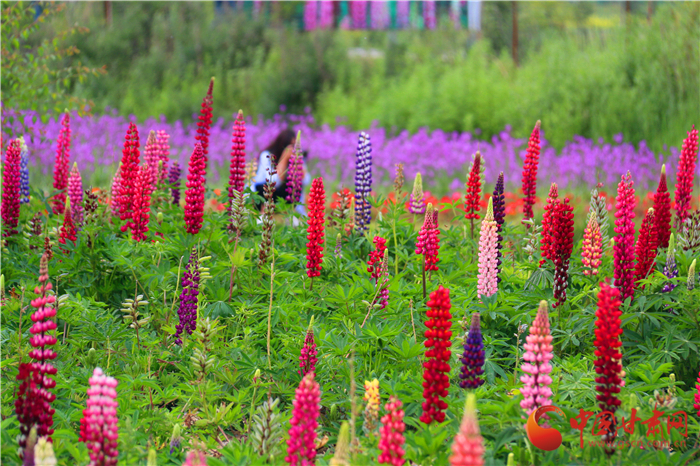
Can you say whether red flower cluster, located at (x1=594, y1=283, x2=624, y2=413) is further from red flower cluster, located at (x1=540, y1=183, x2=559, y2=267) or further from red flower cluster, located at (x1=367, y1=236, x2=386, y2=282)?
red flower cluster, located at (x1=367, y1=236, x2=386, y2=282)

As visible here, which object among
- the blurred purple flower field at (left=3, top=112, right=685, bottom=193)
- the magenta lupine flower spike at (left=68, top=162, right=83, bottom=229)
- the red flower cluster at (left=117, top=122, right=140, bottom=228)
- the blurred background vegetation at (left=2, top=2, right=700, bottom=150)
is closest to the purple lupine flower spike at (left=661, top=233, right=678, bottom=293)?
the red flower cluster at (left=117, top=122, right=140, bottom=228)

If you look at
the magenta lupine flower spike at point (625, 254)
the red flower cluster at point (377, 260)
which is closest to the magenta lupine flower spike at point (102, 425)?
the red flower cluster at point (377, 260)

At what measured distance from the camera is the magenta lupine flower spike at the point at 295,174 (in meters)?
5.30

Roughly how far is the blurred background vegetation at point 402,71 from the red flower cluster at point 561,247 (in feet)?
31.8

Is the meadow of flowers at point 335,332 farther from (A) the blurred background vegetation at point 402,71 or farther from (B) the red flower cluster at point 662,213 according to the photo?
(A) the blurred background vegetation at point 402,71

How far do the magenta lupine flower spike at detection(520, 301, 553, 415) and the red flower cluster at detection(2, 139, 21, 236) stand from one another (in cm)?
413

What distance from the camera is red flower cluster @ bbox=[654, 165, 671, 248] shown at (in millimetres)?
4500

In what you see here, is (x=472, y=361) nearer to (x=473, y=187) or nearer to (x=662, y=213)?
(x=473, y=187)

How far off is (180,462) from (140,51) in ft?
68.6

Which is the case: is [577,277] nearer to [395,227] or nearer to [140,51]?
[395,227]

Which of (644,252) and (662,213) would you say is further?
(662,213)

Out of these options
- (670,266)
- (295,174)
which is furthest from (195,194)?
(670,266)

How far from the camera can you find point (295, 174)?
547 cm
